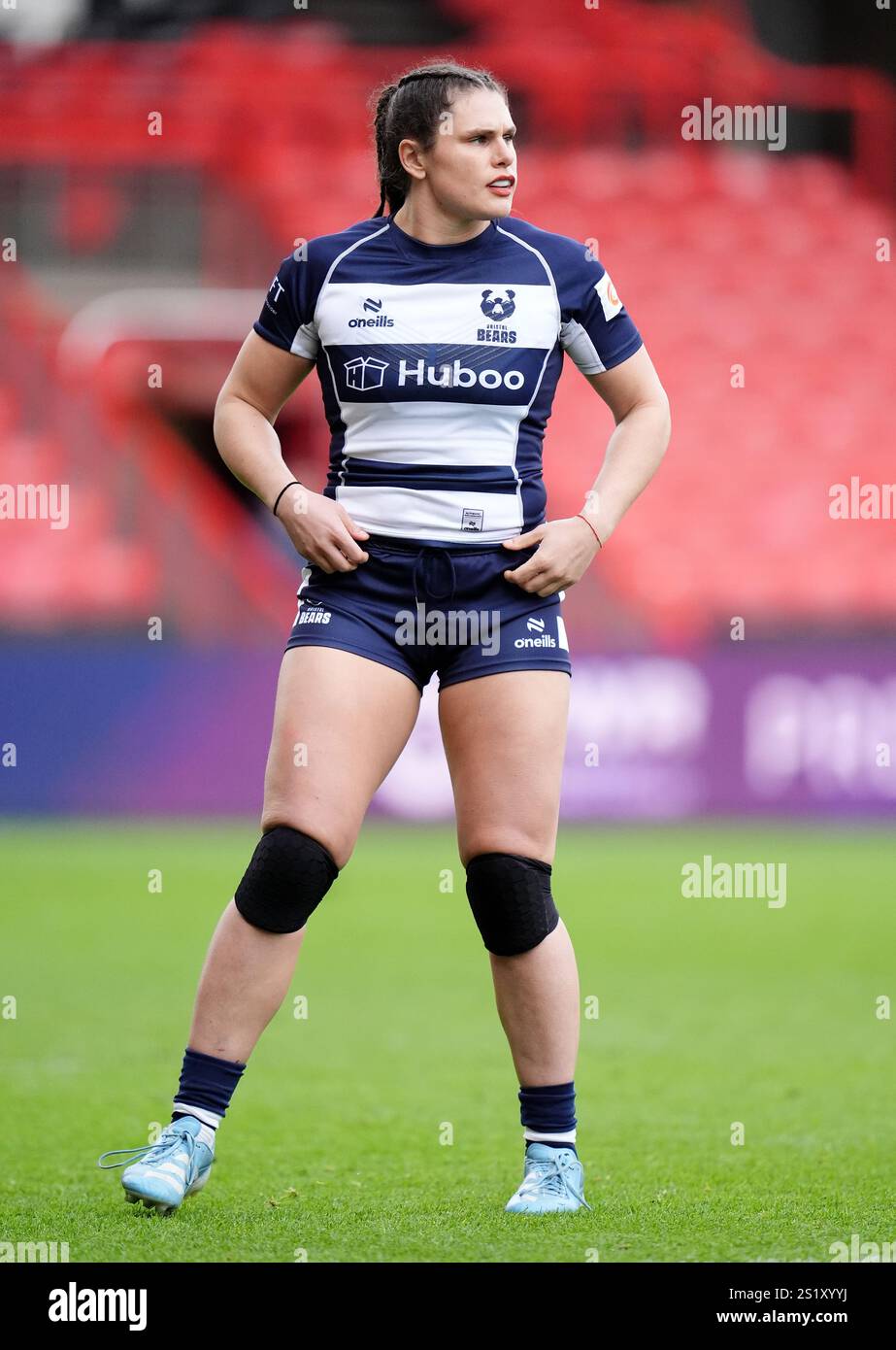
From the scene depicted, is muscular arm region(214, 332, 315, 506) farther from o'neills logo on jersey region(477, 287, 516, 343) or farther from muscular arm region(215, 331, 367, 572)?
o'neills logo on jersey region(477, 287, 516, 343)

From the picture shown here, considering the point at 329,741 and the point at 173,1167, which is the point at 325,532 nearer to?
the point at 329,741

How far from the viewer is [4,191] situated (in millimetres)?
15234

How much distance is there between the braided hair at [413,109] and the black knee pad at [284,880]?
49.9 inches

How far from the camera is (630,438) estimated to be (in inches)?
139

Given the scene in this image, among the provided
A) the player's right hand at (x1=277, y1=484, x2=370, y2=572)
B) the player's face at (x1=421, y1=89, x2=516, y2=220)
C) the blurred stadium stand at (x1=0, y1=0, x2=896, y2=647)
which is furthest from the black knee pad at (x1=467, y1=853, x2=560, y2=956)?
the blurred stadium stand at (x1=0, y1=0, x2=896, y2=647)

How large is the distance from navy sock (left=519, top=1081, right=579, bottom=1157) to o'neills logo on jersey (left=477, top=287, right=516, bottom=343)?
4.57 ft

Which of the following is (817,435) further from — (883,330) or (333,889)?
(333,889)

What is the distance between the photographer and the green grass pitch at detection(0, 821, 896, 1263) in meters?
3.21

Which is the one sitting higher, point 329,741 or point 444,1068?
point 329,741

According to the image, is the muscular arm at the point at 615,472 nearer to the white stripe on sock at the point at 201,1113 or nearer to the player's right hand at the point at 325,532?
the player's right hand at the point at 325,532

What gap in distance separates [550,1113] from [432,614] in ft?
3.15

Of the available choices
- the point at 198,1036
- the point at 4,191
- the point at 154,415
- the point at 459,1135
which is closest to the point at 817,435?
the point at 154,415

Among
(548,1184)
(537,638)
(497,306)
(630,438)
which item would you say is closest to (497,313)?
(497,306)

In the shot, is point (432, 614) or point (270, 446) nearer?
point (432, 614)
